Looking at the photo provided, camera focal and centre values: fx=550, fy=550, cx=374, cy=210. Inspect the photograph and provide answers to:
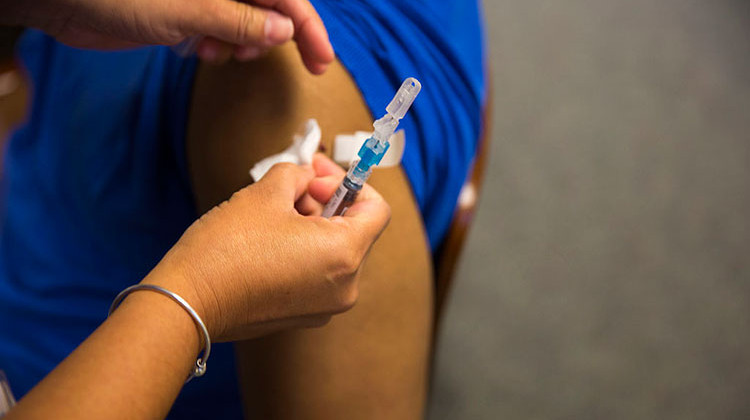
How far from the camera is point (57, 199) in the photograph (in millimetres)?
780

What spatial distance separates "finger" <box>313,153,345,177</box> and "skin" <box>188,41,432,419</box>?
0.12 feet

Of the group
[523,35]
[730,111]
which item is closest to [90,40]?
[523,35]

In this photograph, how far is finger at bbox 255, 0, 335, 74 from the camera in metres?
0.61

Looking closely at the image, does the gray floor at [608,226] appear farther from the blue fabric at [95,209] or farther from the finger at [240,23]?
the finger at [240,23]

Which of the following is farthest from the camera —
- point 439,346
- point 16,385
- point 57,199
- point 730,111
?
point 730,111

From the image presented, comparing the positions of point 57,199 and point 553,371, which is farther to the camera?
point 553,371

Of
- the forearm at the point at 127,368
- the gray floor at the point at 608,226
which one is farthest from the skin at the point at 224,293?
the gray floor at the point at 608,226

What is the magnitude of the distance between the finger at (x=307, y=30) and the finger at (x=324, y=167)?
0.37 ft

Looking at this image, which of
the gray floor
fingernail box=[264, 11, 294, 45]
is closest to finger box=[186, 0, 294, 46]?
fingernail box=[264, 11, 294, 45]

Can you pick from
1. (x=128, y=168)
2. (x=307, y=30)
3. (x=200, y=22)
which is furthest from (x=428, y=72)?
(x=128, y=168)

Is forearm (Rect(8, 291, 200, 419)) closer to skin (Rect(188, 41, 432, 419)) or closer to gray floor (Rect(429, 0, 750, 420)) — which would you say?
skin (Rect(188, 41, 432, 419))

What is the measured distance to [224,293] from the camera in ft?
1.50

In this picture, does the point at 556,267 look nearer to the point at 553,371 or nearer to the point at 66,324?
the point at 553,371

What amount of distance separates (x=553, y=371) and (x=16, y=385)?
1311 millimetres
